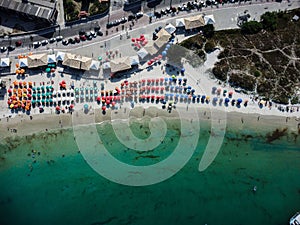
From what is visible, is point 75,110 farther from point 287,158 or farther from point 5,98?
point 287,158

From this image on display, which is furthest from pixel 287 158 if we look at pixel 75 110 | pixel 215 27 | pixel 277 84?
Result: pixel 75 110

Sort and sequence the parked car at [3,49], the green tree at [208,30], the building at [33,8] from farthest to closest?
1. the parked car at [3,49]
2. the green tree at [208,30]
3. the building at [33,8]

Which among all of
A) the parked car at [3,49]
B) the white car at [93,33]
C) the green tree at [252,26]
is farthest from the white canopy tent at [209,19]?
the parked car at [3,49]

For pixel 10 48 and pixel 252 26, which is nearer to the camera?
pixel 252 26

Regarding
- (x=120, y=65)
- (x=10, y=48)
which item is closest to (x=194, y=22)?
(x=120, y=65)

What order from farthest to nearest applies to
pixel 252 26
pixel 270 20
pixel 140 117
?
pixel 140 117 → pixel 252 26 → pixel 270 20

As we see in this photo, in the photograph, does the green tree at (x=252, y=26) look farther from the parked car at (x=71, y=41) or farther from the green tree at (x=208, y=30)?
the parked car at (x=71, y=41)

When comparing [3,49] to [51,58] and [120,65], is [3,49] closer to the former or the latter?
[51,58]

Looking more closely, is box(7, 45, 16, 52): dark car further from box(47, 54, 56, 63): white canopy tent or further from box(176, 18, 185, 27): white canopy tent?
box(176, 18, 185, 27): white canopy tent
